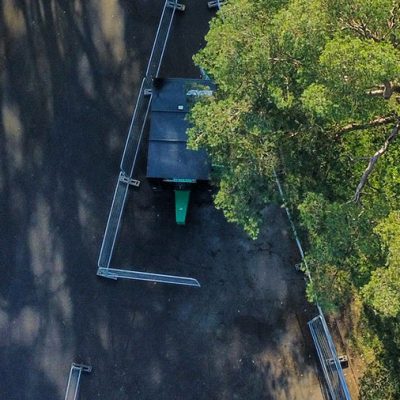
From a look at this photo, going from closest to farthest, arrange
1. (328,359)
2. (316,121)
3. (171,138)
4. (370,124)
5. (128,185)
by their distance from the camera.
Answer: (316,121) → (370,124) → (171,138) → (328,359) → (128,185)

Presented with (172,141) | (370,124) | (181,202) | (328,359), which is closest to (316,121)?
(370,124)

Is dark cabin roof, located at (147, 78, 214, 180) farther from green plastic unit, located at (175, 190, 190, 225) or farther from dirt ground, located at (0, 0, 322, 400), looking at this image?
dirt ground, located at (0, 0, 322, 400)

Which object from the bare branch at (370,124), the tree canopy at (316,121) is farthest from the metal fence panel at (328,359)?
the bare branch at (370,124)

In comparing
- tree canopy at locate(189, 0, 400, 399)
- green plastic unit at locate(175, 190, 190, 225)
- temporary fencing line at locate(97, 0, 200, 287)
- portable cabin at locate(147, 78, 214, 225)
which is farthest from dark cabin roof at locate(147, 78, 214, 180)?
temporary fencing line at locate(97, 0, 200, 287)

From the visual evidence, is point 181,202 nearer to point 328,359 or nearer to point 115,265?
point 115,265

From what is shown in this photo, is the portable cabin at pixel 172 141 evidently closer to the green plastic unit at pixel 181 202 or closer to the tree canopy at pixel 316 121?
the green plastic unit at pixel 181 202

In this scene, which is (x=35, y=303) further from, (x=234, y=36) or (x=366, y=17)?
(x=366, y=17)

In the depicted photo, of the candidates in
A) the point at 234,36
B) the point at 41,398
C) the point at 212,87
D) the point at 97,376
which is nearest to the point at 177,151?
the point at 212,87
